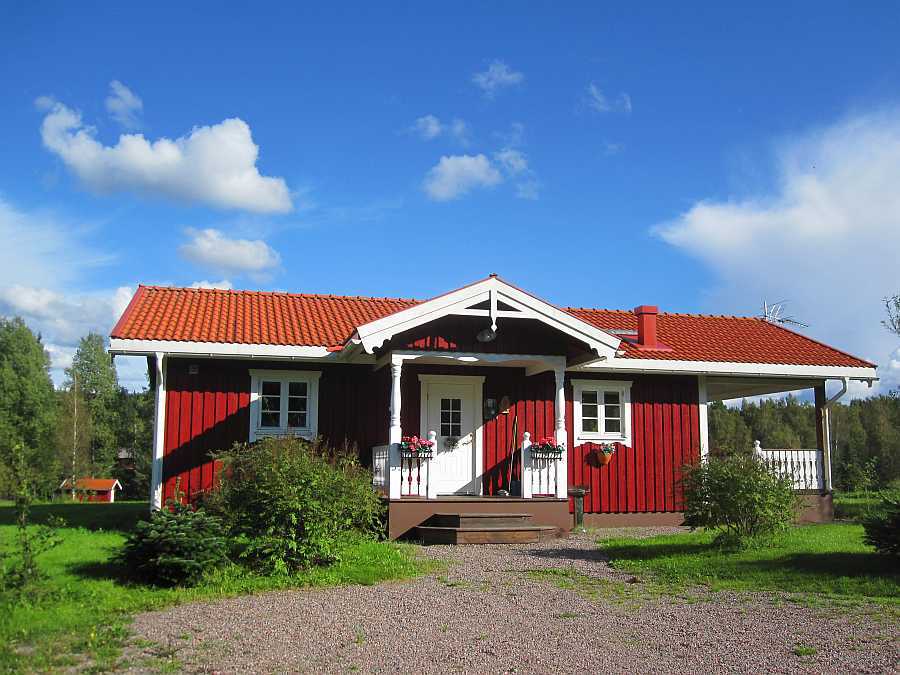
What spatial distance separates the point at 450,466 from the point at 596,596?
700 centimetres

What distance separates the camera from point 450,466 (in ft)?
51.4

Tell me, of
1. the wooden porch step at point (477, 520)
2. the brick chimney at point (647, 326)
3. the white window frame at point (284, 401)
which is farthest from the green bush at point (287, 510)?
the brick chimney at point (647, 326)

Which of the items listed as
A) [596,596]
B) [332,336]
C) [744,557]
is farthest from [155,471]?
[744,557]

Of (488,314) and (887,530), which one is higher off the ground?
(488,314)

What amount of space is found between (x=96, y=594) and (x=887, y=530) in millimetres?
8622

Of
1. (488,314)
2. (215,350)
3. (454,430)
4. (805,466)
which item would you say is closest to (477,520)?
(454,430)

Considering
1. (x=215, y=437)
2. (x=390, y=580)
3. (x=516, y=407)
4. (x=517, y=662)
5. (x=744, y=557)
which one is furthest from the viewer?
(x=516, y=407)

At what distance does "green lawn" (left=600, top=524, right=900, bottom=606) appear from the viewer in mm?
8805

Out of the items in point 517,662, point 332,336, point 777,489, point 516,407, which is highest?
point 332,336

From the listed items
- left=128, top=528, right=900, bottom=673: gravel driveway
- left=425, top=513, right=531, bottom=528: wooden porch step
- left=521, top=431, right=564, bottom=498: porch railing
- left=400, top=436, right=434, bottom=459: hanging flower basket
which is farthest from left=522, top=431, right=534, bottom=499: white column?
left=128, top=528, right=900, bottom=673: gravel driveway

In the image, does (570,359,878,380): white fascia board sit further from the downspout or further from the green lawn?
the green lawn

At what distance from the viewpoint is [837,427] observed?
162ft

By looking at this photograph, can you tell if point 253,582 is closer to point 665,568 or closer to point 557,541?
point 665,568

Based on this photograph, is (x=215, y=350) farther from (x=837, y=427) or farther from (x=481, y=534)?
(x=837, y=427)
